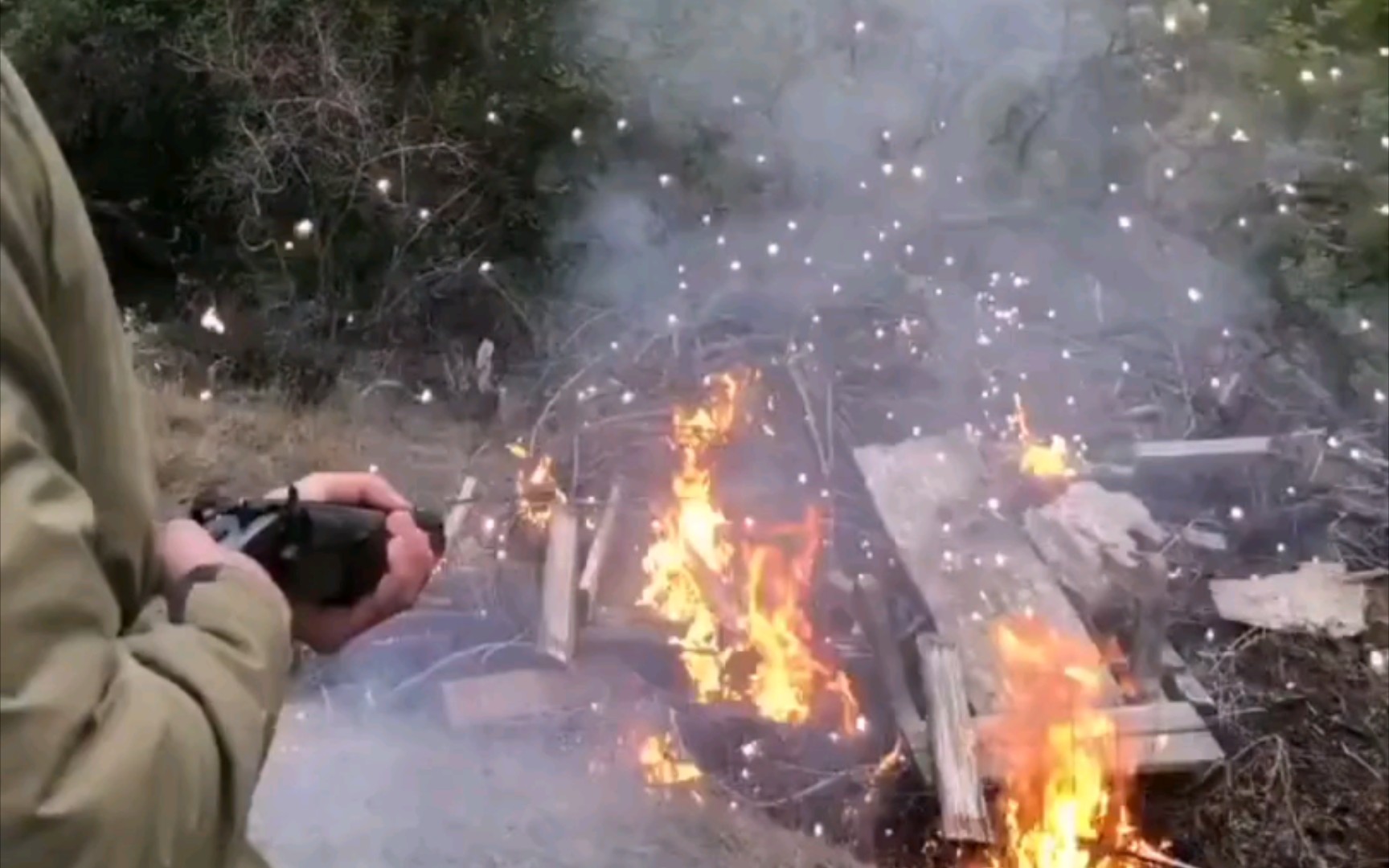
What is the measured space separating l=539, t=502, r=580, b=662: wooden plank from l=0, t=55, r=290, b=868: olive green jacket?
54 centimetres

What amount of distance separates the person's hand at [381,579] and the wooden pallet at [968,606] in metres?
0.42

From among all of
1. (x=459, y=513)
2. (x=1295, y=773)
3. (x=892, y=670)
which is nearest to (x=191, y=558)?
(x=459, y=513)

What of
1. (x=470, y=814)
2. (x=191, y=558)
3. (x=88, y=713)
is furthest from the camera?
(x=470, y=814)

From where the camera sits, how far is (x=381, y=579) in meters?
0.83

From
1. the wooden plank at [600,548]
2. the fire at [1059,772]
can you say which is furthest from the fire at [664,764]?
the fire at [1059,772]

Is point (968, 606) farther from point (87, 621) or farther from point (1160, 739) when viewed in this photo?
point (87, 621)

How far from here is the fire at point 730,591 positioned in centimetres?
118

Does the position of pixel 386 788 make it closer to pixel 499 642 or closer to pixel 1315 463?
pixel 499 642

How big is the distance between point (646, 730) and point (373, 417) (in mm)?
316

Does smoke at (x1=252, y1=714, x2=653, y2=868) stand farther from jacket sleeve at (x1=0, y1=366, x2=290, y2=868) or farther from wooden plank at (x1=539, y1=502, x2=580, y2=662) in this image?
jacket sleeve at (x1=0, y1=366, x2=290, y2=868)

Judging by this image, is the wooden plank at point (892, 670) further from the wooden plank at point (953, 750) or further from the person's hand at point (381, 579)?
the person's hand at point (381, 579)

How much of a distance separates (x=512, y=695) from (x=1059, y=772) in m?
0.41

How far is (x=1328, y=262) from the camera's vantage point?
3.94 feet

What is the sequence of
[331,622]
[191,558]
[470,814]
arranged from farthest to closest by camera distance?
[470,814] → [331,622] → [191,558]
